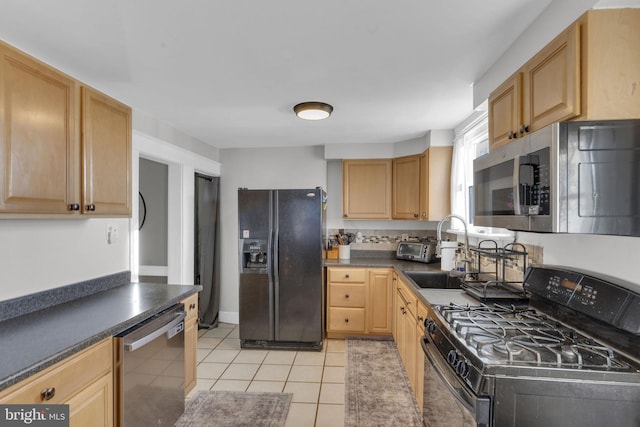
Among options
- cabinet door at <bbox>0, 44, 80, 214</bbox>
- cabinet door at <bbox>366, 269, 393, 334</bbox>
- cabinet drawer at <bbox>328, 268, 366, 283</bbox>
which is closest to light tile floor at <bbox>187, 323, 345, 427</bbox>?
cabinet door at <bbox>366, 269, 393, 334</bbox>

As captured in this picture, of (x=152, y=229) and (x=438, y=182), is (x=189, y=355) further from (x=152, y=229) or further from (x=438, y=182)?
(x=438, y=182)

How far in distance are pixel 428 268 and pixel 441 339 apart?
72.5 inches

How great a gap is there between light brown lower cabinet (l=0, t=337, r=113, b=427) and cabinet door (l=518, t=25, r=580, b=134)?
2.13 m

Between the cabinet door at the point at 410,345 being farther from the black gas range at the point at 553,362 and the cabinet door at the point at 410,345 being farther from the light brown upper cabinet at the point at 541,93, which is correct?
the light brown upper cabinet at the point at 541,93

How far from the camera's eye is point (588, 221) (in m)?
1.18

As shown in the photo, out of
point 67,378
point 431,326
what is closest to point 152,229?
point 67,378

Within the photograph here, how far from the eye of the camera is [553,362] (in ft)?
3.79

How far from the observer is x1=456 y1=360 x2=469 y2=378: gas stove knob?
1.27m

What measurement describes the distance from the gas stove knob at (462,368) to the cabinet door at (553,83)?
100 cm

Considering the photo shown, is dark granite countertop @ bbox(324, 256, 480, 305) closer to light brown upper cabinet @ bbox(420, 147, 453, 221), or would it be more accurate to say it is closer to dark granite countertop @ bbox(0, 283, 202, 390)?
light brown upper cabinet @ bbox(420, 147, 453, 221)

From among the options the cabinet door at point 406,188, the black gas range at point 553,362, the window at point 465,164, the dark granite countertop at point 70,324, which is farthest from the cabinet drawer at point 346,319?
the black gas range at point 553,362

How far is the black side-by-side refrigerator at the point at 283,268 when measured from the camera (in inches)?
135

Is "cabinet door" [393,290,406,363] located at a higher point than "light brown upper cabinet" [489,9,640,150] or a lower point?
lower

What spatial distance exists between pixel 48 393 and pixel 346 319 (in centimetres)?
275
